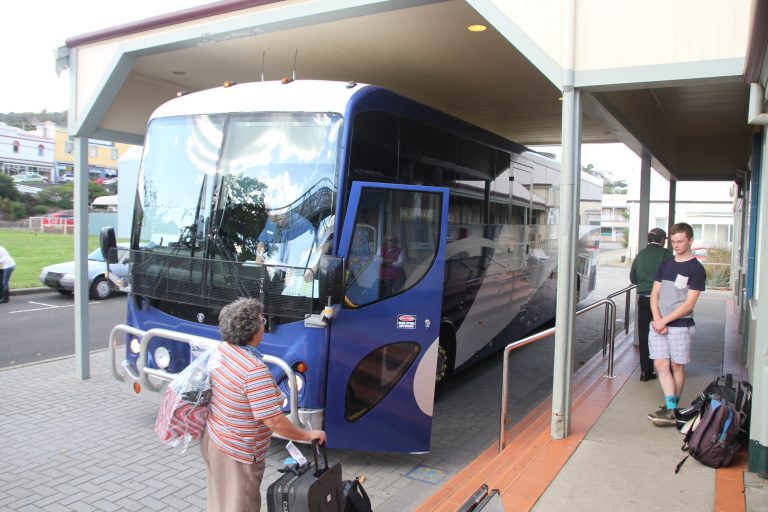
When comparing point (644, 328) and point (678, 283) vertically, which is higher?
point (678, 283)

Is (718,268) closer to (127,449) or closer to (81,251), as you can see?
(81,251)

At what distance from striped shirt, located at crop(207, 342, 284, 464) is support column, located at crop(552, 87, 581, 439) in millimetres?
2707

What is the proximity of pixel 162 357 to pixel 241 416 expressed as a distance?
270cm

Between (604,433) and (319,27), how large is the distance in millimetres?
5006

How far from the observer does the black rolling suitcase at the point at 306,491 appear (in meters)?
2.97

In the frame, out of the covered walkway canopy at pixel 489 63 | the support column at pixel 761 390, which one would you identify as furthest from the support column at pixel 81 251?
the support column at pixel 761 390

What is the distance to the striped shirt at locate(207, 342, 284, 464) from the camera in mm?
3096

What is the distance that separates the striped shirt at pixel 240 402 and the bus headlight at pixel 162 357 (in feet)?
8.17

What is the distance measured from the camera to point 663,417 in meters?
5.53

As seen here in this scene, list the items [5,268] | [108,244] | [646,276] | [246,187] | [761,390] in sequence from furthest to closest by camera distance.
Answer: [5,268] → [646,276] → [108,244] → [246,187] → [761,390]

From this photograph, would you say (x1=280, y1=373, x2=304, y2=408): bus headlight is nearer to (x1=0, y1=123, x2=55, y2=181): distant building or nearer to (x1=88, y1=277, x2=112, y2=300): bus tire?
(x1=88, y1=277, x2=112, y2=300): bus tire

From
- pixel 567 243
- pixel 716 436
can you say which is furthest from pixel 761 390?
pixel 567 243

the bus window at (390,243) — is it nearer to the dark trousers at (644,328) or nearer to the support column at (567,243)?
the support column at (567,243)

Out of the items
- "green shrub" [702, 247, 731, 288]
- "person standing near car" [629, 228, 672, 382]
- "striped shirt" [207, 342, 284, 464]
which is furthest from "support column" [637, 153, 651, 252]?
"green shrub" [702, 247, 731, 288]
